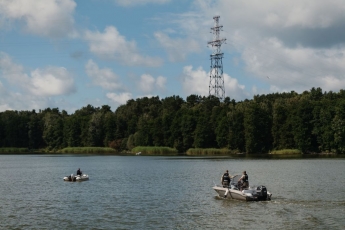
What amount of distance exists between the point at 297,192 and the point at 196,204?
11025 mm

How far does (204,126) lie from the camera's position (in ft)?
490

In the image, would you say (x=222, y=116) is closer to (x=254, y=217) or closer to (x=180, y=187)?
(x=180, y=187)

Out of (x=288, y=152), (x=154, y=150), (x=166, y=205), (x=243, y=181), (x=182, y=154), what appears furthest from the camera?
(x=154, y=150)

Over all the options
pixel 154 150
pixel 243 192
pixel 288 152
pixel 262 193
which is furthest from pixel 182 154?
pixel 262 193

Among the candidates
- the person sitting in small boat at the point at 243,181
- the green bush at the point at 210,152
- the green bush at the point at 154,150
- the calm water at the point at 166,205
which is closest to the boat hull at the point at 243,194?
the calm water at the point at 166,205

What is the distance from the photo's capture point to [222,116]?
150m

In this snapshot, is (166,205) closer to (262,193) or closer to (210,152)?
(262,193)

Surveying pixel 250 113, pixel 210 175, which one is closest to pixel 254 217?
pixel 210 175

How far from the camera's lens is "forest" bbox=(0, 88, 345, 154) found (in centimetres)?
13150

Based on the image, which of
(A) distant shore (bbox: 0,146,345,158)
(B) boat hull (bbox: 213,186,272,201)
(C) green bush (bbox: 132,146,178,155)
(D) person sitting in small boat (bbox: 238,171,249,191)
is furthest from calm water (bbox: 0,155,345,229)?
(C) green bush (bbox: 132,146,178,155)

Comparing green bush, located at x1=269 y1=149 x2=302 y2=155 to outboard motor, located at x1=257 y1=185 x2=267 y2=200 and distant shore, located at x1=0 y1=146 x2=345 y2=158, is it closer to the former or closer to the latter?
distant shore, located at x1=0 y1=146 x2=345 y2=158

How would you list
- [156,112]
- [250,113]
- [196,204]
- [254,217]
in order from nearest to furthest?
[254,217]
[196,204]
[250,113]
[156,112]

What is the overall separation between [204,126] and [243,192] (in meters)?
109

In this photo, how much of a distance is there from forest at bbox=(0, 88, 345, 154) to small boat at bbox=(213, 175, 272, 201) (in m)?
86.9
